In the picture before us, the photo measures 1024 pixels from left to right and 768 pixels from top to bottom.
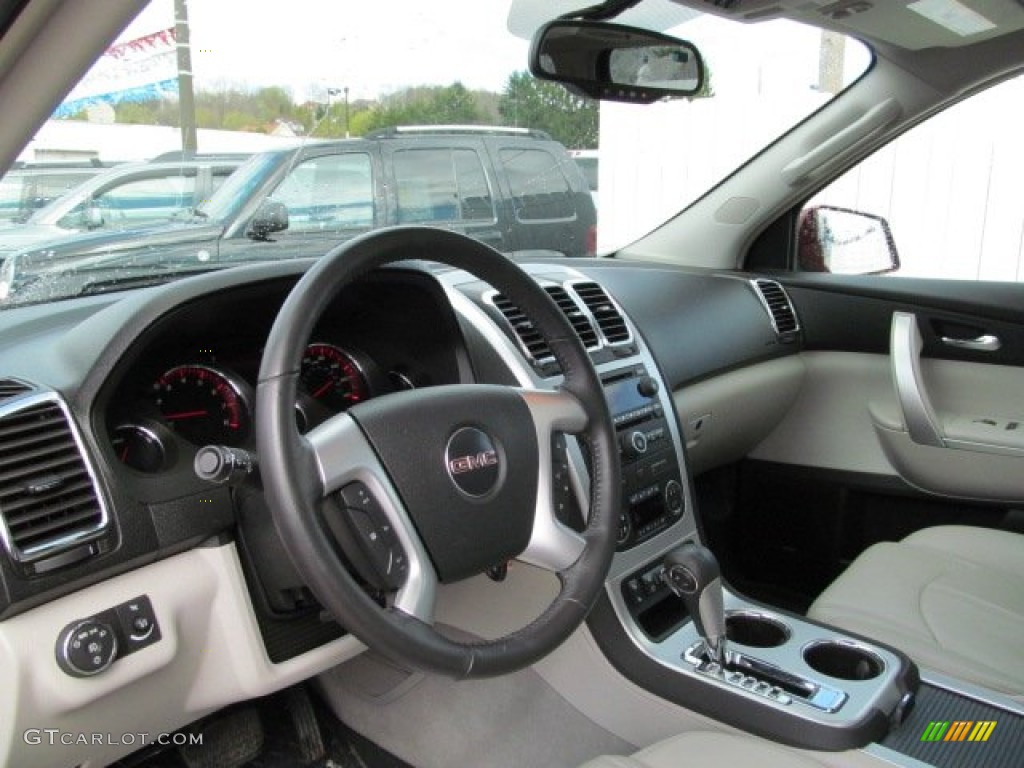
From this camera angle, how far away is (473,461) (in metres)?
1.38

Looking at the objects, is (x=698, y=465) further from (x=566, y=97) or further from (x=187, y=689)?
(x=187, y=689)

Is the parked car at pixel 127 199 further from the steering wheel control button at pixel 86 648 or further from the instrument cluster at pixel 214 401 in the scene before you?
the steering wheel control button at pixel 86 648

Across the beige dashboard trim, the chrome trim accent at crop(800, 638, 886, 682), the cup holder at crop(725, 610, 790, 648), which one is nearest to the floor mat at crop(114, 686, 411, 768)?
the beige dashboard trim

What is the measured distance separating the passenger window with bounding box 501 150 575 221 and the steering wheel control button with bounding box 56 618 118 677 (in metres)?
1.40

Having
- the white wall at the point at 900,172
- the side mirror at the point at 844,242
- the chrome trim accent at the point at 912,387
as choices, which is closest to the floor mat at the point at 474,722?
the chrome trim accent at the point at 912,387

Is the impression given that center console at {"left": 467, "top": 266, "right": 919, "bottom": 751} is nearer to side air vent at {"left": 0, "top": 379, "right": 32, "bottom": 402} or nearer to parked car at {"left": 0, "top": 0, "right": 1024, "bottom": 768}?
parked car at {"left": 0, "top": 0, "right": 1024, "bottom": 768}

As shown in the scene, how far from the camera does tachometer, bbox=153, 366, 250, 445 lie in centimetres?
165

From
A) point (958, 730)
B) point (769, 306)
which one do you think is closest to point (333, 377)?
point (958, 730)

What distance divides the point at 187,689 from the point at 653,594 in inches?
37.2

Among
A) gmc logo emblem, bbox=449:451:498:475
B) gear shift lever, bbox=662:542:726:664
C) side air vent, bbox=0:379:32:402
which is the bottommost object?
gear shift lever, bbox=662:542:726:664

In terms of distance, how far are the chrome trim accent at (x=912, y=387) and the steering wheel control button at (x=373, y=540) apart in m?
2.04

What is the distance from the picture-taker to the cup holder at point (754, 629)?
2.00 metres

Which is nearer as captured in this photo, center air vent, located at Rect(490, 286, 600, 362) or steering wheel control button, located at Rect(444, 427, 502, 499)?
steering wheel control button, located at Rect(444, 427, 502, 499)

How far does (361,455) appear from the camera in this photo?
127 centimetres
